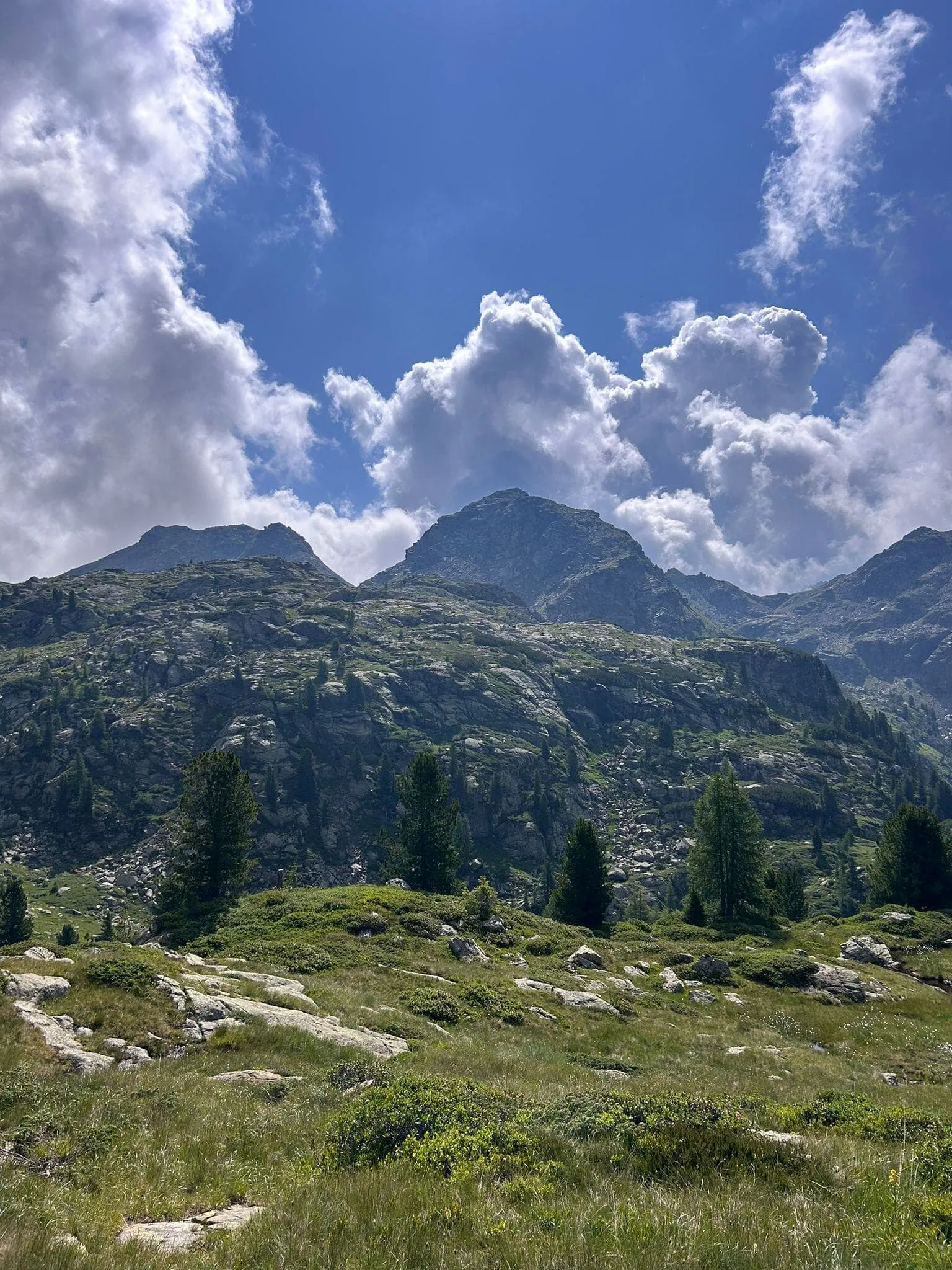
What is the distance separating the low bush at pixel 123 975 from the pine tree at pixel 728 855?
62.6 meters

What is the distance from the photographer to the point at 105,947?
2750cm

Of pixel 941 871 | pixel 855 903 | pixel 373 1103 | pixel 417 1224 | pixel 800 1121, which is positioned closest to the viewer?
pixel 417 1224

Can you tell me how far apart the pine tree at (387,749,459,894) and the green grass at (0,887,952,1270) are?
41.1 meters

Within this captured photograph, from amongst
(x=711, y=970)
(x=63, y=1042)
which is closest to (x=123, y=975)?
(x=63, y=1042)

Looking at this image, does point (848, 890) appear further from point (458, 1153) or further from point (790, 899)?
point (458, 1153)

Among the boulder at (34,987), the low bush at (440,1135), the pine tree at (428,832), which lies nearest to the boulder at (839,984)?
the pine tree at (428,832)

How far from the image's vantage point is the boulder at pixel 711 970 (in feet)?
137

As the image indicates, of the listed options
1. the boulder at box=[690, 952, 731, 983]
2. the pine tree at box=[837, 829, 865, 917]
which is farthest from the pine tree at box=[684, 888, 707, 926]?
the pine tree at box=[837, 829, 865, 917]

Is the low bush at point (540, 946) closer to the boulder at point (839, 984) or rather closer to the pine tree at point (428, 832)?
the boulder at point (839, 984)

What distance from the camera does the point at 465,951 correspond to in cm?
3772

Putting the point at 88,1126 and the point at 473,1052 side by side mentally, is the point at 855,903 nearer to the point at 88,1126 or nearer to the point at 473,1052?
the point at 473,1052

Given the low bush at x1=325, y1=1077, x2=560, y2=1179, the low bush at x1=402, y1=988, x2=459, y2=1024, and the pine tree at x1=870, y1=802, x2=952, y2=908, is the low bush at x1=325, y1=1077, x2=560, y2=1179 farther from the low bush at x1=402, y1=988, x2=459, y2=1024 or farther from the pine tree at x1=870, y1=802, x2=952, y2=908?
the pine tree at x1=870, y1=802, x2=952, y2=908

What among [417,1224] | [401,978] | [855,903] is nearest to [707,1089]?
[417,1224]

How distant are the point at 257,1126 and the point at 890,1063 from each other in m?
29.2
